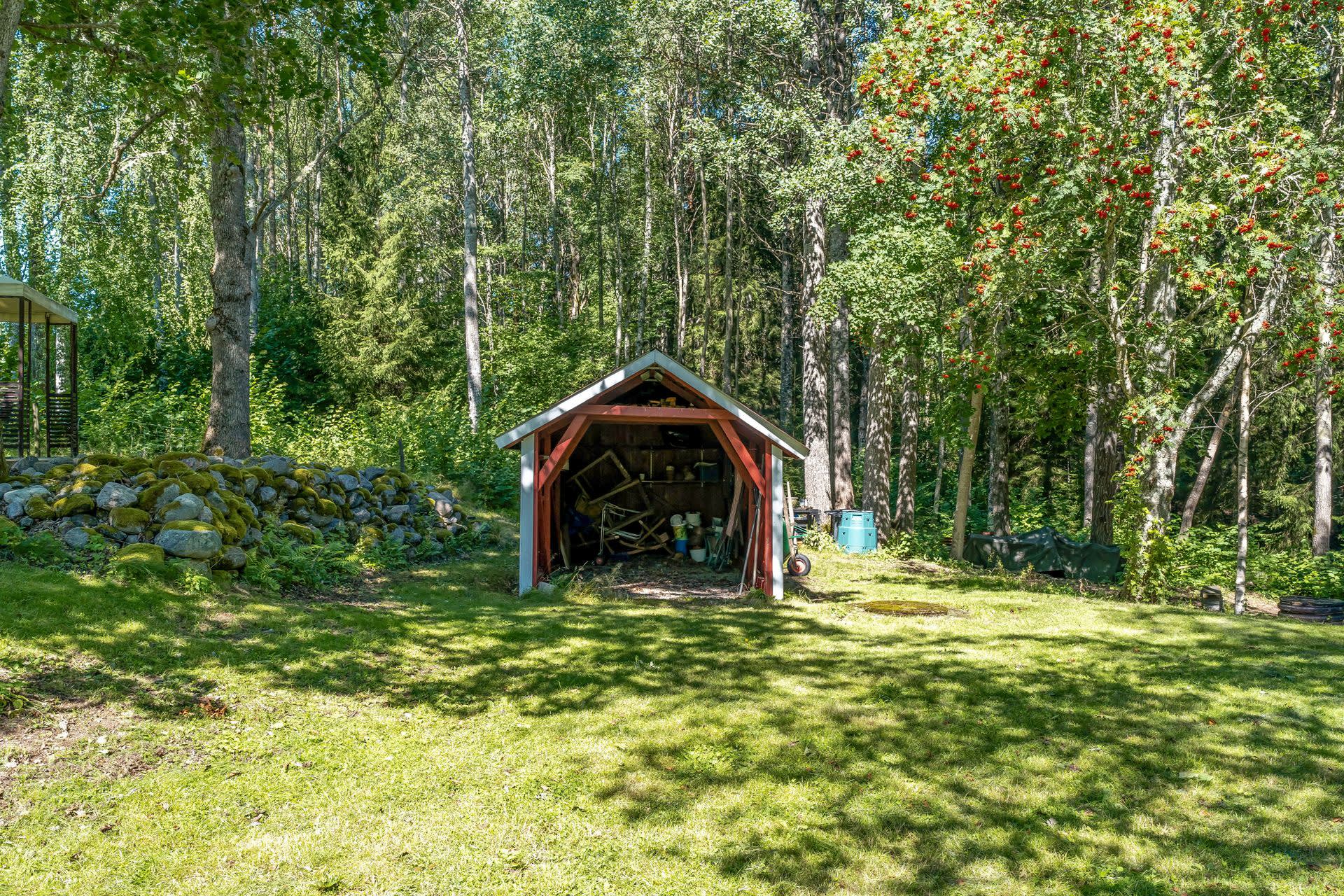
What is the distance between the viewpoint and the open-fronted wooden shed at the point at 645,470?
9.93 meters

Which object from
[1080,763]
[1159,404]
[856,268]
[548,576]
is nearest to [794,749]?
[1080,763]

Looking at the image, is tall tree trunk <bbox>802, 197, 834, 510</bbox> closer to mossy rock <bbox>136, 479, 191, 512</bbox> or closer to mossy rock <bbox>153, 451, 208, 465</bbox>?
mossy rock <bbox>153, 451, 208, 465</bbox>

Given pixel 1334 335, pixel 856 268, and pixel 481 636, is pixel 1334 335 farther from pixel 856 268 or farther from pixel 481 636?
pixel 481 636

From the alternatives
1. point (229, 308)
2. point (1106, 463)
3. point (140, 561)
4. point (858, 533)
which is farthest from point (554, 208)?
point (140, 561)

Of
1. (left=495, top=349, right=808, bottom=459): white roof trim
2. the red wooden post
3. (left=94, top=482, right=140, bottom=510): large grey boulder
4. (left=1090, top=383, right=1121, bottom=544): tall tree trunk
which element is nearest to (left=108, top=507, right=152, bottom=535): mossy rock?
(left=94, top=482, right=140, bottom=510): large grey boulder

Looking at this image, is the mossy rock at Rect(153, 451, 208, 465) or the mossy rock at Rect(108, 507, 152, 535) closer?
the mossy rock at Rect(108, 507, 152, 535)

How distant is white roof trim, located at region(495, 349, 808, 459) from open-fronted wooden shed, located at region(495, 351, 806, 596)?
0.01 m

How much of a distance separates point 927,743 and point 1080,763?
0.91 meters

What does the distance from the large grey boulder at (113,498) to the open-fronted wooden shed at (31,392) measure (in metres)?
4.59

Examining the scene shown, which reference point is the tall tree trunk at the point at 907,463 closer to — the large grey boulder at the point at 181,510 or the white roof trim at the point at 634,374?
the white roof trim at the point at 634,374

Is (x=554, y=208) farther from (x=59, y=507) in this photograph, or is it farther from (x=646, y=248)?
(x=59, y=507)

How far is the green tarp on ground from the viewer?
1483 centimetres

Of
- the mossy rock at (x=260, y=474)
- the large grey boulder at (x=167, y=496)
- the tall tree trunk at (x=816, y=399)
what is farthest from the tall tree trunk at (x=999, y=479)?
the large grey boulder at (x=167, y=496)

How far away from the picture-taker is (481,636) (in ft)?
25.1
